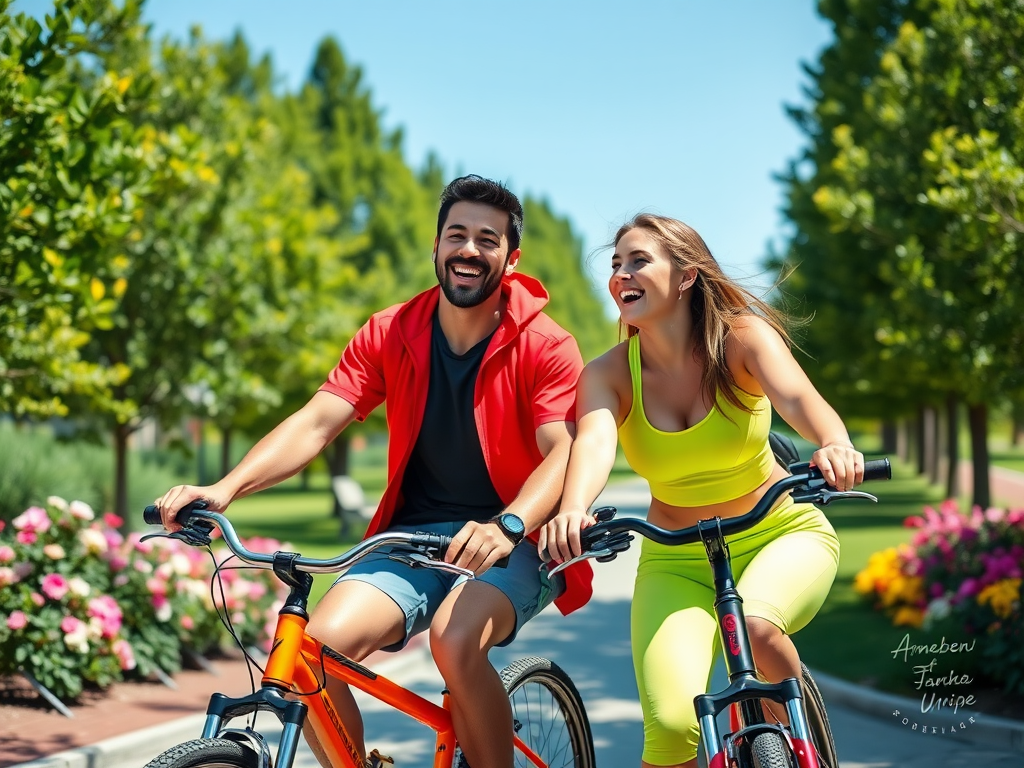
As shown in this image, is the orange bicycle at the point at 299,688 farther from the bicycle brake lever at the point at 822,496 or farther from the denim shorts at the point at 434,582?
the bicycle brake lever at the point at 822,496

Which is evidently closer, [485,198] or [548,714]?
[485,198]

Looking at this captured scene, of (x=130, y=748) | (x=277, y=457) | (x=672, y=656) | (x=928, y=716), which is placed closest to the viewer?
(x=672, y=656)

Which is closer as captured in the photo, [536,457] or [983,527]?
[536,457]

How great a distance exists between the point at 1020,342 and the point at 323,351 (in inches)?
436

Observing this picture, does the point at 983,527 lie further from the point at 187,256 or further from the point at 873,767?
the point at 187,256

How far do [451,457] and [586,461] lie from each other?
0.70 metres

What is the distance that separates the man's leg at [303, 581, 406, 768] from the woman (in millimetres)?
690

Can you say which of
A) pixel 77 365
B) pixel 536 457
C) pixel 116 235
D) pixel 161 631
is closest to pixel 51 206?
pixel 116 235

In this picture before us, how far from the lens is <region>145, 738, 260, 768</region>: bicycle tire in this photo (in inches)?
99.4

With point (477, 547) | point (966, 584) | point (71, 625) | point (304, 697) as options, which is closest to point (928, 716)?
point (966, 584)

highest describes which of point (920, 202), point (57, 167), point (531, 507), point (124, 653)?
point (920, 202)

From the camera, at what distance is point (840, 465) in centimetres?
288

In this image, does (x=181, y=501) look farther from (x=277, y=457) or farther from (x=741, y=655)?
(x=741, y=655)

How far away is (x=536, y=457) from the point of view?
3.83 m
